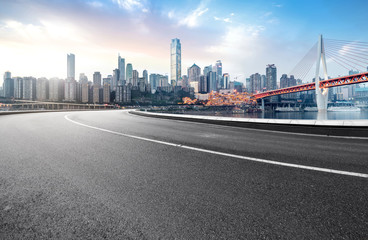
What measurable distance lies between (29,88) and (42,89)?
1349 centimetres

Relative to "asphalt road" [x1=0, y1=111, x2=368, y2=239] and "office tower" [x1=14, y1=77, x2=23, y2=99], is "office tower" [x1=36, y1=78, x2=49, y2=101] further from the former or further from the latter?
"asphalt road" [x1=0, y1=111, x2=368, y2=239]

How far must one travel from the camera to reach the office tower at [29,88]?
15988cm

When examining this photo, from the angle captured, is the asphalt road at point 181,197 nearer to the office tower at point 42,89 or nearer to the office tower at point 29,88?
the office tower at point 29,88

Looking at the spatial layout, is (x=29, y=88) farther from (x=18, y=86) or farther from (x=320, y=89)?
(x=320, y=89)

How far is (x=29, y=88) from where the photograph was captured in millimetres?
163250

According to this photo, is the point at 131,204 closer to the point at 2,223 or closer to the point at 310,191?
the point at 2,223

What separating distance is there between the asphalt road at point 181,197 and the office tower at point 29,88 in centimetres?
19981

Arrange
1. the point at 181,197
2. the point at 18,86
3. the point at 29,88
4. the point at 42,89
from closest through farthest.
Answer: the point at 181,197 < the point at 18,86 < the point at 29,88 < the point at 42,89

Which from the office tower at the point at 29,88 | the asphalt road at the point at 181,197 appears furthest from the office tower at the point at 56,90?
the asphalt road at the point at 181,197

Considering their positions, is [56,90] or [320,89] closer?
[320,89]

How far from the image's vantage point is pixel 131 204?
7.33ft

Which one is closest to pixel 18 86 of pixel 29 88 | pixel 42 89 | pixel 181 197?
pixel 29 88

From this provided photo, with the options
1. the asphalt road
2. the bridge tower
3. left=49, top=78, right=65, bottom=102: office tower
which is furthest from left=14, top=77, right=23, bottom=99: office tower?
the asphalt road

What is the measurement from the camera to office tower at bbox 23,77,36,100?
159875 mm
